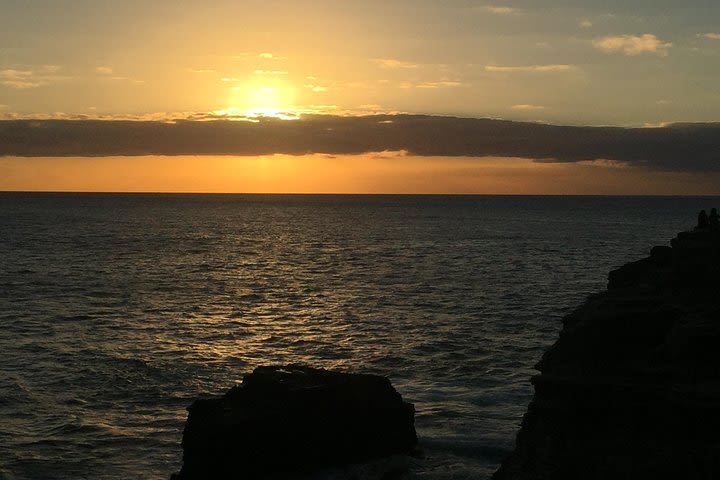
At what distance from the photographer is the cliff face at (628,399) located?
1230 centimetres

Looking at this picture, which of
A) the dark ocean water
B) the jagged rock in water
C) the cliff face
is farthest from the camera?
the dark ocean water

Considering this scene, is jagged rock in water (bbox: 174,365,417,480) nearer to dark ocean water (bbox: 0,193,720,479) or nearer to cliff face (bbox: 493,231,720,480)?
dark ocean water (bbox: 0,193,720,479)

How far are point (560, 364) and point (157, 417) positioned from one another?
14217mm

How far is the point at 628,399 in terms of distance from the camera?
44.0 ft

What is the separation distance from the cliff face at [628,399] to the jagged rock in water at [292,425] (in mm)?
5111

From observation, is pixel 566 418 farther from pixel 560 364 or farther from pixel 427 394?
pixel 427 394

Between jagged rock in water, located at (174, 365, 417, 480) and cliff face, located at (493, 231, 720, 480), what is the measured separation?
5111 mm

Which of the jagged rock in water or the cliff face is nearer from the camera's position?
the cliff face

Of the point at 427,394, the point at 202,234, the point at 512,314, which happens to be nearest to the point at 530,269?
the point at 512,314

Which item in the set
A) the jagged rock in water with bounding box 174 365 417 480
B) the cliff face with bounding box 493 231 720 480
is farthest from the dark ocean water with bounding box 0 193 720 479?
the cliff face with bounding box 493 231 720 480

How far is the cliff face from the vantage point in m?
12.3

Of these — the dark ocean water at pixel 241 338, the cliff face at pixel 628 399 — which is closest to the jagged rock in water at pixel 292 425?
the dark ocean water at pixel 241 338

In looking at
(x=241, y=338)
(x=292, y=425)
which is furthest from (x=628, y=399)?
(x=241, y=338)

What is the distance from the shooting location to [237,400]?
18812 mm
